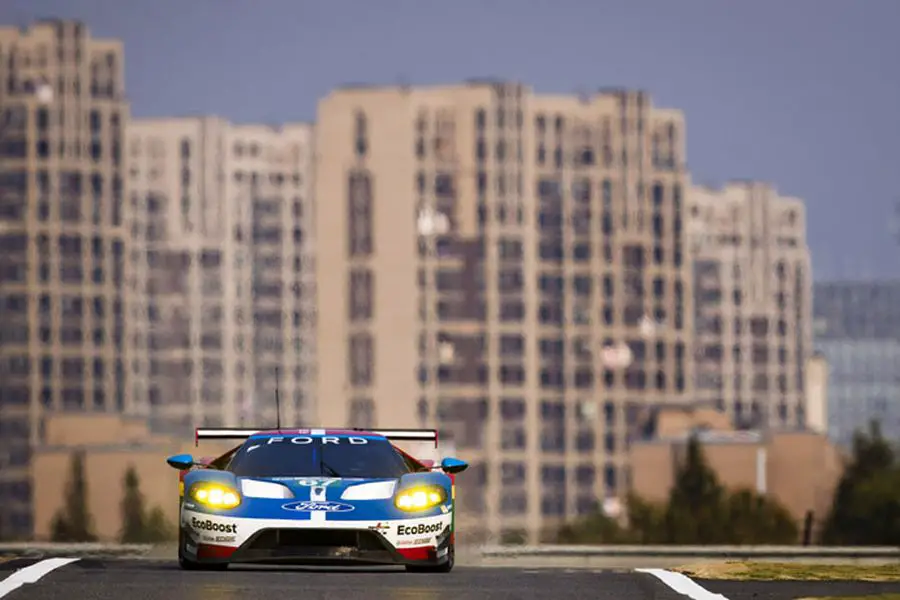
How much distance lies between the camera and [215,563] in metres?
21.0

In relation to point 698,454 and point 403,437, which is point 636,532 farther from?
point 403,437

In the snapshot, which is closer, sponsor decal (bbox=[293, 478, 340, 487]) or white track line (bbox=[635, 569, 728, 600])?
white track line (bbox=[635, 569, 728, 600])

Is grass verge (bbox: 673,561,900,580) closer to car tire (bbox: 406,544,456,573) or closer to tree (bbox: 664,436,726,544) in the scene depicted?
car tire (bbox: 406,544,456,573)

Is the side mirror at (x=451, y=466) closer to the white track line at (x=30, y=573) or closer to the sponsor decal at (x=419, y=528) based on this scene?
the sponsor decal at (x=419, y=528)

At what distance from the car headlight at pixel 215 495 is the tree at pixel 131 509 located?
14095cm

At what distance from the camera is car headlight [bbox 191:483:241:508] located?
809 inches

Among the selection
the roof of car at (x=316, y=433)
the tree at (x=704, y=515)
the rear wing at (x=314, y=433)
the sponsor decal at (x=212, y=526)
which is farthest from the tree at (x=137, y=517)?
the sponsor decal at (x=212, y=526)

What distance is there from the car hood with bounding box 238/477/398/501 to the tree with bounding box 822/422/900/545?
129030 millimetres

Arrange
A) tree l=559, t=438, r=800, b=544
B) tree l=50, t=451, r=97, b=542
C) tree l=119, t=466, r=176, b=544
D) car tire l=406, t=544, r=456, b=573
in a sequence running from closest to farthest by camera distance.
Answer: car tire l=406, t=544, r=456, b=573, tree l=559, t=438, r=800, b=544, tree l=119, t=466, r=176, b=544, tree l=50, t=451, r=97, b=542

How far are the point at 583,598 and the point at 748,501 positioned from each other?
469 feet

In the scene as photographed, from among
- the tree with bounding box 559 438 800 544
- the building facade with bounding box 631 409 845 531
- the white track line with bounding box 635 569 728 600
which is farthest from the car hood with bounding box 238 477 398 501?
the building facade with bounding box 631 409 845 531

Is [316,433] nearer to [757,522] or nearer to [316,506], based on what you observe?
[316,506]

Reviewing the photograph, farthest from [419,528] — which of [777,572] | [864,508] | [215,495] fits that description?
[864,508]

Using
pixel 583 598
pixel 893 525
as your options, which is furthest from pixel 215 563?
pixel 893 525
